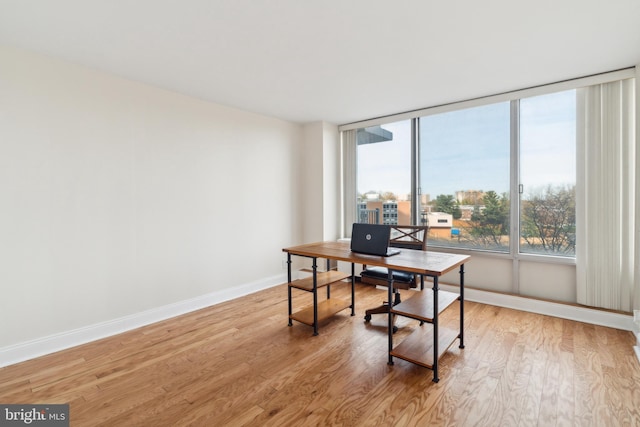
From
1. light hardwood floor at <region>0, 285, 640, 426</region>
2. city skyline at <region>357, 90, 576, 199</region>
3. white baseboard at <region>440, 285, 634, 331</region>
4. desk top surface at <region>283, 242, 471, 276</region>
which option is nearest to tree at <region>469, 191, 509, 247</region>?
city skyline at <region>357, 90, 576, 199</region>

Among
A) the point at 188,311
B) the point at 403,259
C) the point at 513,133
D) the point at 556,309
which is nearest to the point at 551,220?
the point at 556,309

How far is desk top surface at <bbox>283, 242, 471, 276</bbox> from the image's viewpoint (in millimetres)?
2102

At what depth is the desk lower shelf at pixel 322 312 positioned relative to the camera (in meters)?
2.90

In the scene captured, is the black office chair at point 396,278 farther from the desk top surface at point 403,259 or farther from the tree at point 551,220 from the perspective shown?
the tree at point 551,220

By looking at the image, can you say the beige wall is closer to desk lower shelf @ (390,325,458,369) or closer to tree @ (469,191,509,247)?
desk lower shelf @ (390,325,458,369)

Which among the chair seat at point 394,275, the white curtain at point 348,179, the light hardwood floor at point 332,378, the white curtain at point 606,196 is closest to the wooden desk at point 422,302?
the light hardwood floor at point 332,378

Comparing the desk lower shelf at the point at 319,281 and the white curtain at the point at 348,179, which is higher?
the white curtain at the point at 348,179

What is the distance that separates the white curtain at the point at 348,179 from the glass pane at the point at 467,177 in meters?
1.12

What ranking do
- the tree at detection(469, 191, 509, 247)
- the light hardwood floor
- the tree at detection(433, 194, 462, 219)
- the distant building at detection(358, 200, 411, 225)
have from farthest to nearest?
the distant building at detection(358, 200, 411, 225), the tree at detection(433, 194, 462, 219), the tree at detection(469, 191, 509, 247), the light hardwood floor

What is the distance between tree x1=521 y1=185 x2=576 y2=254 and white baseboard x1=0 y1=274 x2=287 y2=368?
354 centimetres

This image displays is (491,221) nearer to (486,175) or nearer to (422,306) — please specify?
(486,175)

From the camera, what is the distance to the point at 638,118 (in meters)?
2.69

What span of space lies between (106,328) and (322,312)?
2.06 meters

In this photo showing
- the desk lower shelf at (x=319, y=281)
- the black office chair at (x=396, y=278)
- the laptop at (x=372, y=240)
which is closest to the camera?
the laptop at (x=372, y=240)
